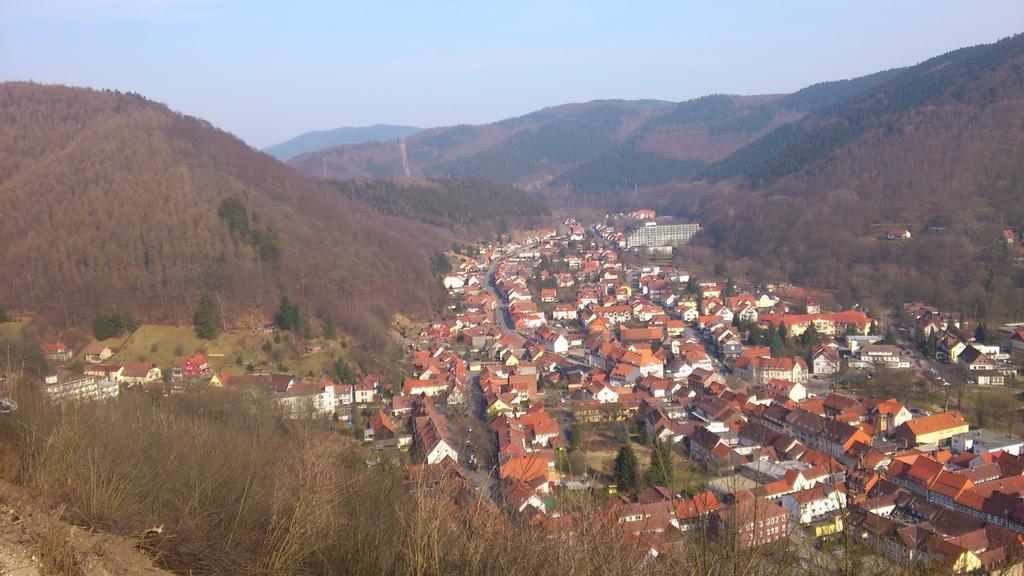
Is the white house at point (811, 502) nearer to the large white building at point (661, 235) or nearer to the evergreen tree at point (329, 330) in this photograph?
the evergreen tree at point (329, 330)

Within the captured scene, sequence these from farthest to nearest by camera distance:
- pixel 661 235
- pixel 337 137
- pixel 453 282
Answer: pixel 337 137, pixel 661 235, pixel 453 282

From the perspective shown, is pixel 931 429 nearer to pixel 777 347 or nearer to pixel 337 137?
pixel 777 347

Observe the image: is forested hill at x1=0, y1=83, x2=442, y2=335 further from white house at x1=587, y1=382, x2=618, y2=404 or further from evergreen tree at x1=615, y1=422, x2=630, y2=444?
evergreen tree at x1=615, y1=422, x2=630, y2=444

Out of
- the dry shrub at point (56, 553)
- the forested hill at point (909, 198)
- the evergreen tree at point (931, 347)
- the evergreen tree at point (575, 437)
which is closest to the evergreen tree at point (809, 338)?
the evergreen tree at point (931, 347)

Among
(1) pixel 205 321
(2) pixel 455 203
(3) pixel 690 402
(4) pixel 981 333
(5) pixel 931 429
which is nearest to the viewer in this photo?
(5) pixel 931 429

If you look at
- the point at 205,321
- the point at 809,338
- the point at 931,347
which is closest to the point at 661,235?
the point at 809,338

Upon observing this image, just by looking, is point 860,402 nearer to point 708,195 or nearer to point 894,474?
point 894,474
